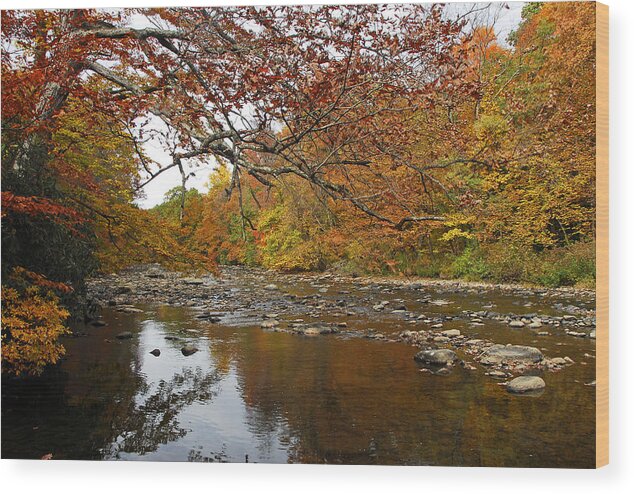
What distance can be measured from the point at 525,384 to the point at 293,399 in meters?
1.60

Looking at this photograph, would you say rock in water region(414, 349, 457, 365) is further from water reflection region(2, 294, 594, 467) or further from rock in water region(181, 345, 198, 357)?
rock in water region(181, 345, 198, 357)

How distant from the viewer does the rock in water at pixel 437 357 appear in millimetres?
4117

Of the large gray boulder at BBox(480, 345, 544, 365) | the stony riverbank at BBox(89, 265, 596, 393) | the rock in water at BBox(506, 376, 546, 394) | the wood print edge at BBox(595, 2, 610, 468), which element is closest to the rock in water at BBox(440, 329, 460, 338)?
the stony riverbank at BBox(89, 265, 596, 393)

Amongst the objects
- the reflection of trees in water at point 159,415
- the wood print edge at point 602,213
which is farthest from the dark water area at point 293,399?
the wood print edge at point 602,213

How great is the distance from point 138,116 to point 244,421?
2358 millimetres

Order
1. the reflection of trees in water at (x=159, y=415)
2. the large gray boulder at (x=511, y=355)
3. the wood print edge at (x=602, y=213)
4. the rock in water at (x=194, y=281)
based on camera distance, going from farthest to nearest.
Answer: the rock in water at (x=194, y=281), the large gray boulder at (x=511, y=355), the reflection of trees in water at (x=159, y=415), the wood print edge at (x=602, y=213)

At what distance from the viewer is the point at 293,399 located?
3799 mm

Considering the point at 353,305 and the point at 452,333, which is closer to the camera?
the point at 452,333

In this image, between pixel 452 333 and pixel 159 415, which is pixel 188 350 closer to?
pixel 159 415

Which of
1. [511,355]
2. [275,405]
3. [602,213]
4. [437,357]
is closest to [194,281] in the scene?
[275,405]

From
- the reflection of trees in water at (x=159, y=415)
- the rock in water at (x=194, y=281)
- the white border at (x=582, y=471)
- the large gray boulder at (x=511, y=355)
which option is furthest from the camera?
the rock in water at (x=194, y=281)

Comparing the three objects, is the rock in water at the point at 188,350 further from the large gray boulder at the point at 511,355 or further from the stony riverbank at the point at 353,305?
the large gray boulder at the point at 511,355

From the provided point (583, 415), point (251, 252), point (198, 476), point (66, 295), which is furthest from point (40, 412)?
point (583, 415)

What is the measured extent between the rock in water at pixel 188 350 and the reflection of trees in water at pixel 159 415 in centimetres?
16
